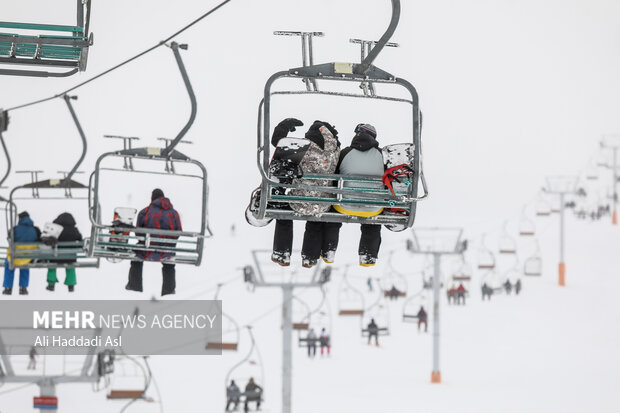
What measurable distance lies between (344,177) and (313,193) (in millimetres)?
203

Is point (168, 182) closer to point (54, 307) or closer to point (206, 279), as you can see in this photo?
point (206, 279)

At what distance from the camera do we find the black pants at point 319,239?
5059 mm

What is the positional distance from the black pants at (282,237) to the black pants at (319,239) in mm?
116

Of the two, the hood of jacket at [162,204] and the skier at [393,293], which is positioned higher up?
the hood of jacket at [162,204]

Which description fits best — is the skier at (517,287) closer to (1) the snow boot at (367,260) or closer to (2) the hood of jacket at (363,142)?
(1) the snow boot at (367,260)

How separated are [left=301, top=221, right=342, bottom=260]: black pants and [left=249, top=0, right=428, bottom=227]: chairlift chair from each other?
1.26 ft

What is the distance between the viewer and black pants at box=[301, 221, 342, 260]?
506 centimetres

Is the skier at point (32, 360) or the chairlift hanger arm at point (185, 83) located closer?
the chairlift hanger arm at point (185, 83)

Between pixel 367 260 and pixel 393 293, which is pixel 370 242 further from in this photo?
pixel 393 293

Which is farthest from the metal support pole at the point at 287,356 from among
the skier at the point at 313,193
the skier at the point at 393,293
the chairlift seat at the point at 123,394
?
the skier at the point at 393,293

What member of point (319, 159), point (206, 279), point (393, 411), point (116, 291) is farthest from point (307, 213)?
point (206, 279)

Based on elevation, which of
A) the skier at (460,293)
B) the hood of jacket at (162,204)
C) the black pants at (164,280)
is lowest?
the skier at (460,293)

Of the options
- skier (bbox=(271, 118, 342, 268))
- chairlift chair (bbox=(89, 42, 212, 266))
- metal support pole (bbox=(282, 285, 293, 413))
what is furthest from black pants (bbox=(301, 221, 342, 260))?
metal support pole (bbox=(282, 285, 293, 413))

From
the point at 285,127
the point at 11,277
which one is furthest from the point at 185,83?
the point at 11,277
